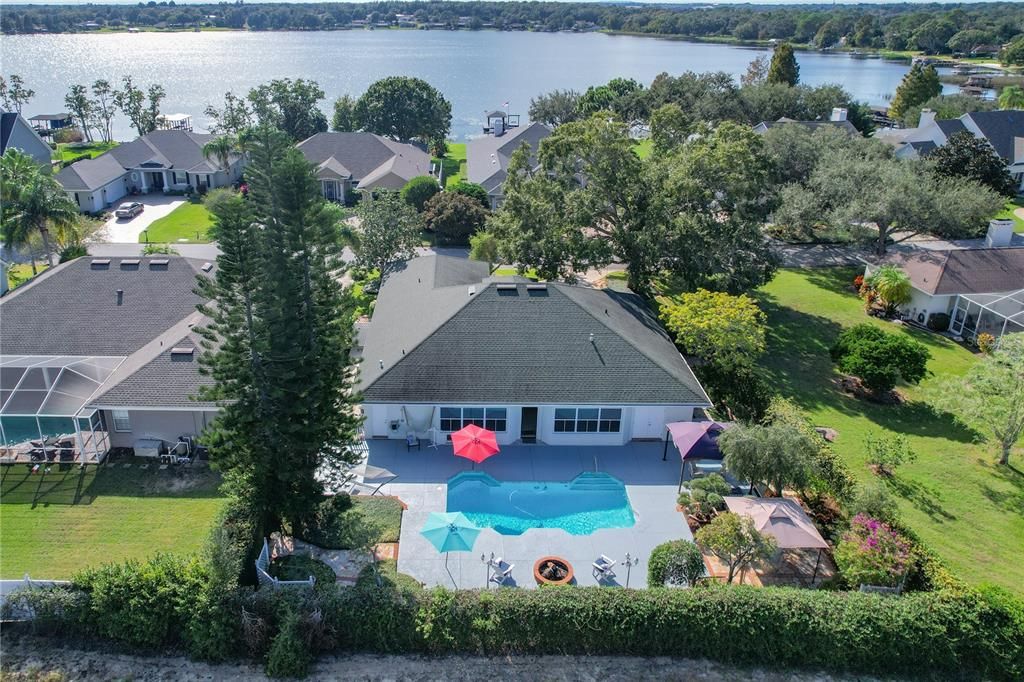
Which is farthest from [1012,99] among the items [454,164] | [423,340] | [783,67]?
[423,340]

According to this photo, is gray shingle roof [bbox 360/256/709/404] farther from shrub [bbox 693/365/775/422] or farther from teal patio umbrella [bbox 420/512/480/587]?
teal patio umbrella [bbox 420/512/480/587]

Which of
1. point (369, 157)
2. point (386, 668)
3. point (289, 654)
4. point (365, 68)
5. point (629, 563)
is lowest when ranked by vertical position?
point (386, 668)

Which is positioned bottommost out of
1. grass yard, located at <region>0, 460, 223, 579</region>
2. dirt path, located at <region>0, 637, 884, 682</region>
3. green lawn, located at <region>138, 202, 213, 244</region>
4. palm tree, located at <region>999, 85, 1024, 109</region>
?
dirt path, located at <region>0, 637, 884, 682</region>

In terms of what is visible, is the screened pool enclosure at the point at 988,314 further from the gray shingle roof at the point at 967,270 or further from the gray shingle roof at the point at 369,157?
the gray shingle roof at the point at 369,157

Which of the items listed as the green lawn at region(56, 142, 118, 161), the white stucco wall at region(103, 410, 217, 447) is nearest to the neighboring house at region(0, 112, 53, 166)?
the green lawn at region(56, 142, 118, 161)

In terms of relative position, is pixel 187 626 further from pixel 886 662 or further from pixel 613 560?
pixel 886 662

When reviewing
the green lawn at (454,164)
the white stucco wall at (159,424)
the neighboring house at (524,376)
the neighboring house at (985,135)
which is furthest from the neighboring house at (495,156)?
the white stucco wall at (159,424)

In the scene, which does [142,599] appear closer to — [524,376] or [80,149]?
[524,376]
